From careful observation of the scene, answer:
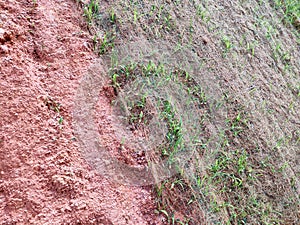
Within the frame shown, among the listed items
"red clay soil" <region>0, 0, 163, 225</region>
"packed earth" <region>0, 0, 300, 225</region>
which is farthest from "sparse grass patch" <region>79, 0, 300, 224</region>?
"red clay soil" <region>0, 0, 163, 225</region>

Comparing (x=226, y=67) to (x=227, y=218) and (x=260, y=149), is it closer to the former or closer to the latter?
(x=260, y=149)

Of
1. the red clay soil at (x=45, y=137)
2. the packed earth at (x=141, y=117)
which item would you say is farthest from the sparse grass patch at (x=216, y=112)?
the red clay soil at (x=45, y=137)

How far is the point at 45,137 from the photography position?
171 cm

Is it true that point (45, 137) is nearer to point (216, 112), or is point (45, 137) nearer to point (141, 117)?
point (141, 117)

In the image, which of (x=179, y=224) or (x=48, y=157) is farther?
(x=179, y=224)

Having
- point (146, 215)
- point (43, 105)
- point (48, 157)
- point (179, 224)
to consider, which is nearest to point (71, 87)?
point (43, 105)

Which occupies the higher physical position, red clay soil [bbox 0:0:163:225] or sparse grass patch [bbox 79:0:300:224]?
sparse grass patch [bbox 79:0:300:224]

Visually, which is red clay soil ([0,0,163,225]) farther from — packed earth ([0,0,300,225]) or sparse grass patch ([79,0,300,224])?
sparse grass patch ([79,0,300,224])

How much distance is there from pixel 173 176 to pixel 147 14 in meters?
1.29

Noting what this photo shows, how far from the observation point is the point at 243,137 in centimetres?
228

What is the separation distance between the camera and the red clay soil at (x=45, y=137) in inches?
61.0

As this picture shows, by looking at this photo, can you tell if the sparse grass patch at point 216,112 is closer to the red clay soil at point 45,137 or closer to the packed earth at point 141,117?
the packed earth at point 141,117

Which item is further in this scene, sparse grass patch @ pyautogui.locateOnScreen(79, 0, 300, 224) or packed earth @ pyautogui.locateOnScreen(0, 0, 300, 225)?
sparse grass patch @ pyautogui.locateOnScreen(79, 0, 300, 224)

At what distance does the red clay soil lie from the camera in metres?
1.55
